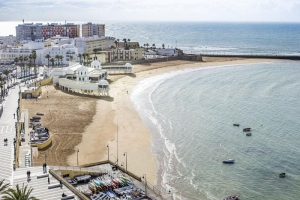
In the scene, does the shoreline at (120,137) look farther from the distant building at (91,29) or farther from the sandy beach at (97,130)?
the distant building at (91,29)

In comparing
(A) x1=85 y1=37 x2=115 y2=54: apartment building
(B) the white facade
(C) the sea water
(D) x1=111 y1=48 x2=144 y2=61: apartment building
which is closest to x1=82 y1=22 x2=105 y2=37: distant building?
(A) x1=85 y1=37 x2=115 y2=54: apartment building

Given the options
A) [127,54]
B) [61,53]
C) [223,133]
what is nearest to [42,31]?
[127,54]

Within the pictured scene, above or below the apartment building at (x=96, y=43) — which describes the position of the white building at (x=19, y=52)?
below

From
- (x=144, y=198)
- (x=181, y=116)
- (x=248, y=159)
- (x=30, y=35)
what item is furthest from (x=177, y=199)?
(x=30, y=35)

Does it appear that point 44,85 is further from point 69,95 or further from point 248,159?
point 248,159

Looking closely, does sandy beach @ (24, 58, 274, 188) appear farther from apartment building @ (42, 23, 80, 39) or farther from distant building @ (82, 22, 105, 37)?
distant building @ (82, 22, 105, 37)

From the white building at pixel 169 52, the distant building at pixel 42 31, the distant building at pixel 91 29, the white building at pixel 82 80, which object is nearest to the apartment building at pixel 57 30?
the distant building at pixel 42 31

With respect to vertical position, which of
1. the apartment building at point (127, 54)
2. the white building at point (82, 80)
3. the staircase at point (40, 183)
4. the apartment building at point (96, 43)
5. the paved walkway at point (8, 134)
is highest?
the apartment building at point (96, 43)
